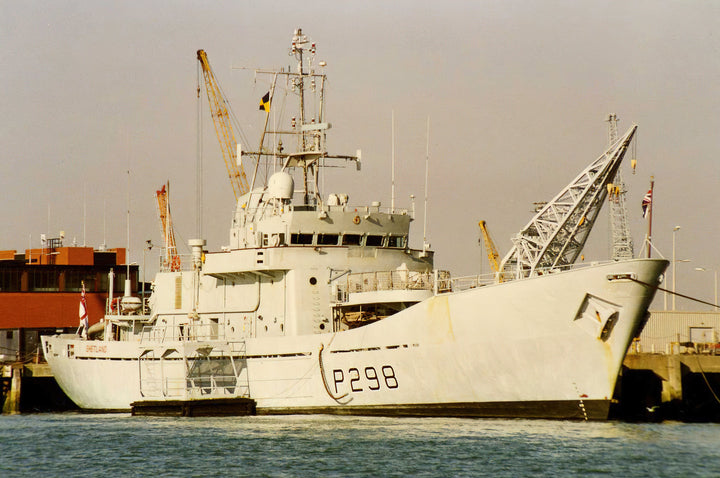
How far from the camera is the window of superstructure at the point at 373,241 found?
32806 mm

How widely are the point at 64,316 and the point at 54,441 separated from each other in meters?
26.0

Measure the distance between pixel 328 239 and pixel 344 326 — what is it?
3.12 meters

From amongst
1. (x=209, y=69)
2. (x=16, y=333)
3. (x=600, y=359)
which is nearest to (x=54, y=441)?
(x=600, y=359)

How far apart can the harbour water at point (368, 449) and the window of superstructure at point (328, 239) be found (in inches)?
221

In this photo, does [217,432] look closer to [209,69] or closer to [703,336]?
[703,336]

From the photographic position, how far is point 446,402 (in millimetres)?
28047

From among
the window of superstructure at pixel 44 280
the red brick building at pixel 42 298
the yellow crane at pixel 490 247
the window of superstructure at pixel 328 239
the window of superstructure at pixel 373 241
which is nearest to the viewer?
the window of superstructure at pixel 328 239

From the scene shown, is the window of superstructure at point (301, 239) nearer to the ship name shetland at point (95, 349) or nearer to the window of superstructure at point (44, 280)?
the ship name shetland at point (95, 349)

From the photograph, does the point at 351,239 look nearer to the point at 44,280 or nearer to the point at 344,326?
the point at 344,326

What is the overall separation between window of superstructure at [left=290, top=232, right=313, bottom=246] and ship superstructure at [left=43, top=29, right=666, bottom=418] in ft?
0.15

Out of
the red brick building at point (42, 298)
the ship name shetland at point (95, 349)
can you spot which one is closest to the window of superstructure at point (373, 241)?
the ship name shetland at point (95, 349)

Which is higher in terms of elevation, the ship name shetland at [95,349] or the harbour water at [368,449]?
the ship name shetland at [95,349]

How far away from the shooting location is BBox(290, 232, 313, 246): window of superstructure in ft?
106

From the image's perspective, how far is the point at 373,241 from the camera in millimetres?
32938
